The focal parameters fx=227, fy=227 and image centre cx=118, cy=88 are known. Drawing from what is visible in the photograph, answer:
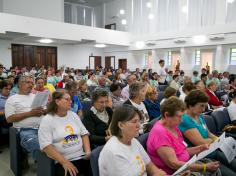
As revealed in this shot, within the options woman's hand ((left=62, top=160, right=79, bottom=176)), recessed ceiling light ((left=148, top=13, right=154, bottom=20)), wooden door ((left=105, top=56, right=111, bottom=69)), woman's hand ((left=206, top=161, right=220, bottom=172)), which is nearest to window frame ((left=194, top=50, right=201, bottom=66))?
recessed ceiling light ((left=148, top=13, right=154, bottom=20))

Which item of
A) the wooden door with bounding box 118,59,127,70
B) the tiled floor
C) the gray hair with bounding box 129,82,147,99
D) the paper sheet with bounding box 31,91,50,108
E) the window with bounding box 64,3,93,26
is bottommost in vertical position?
the tiled floor

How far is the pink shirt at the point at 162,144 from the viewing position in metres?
1.79

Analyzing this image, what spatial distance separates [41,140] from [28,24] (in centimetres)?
946

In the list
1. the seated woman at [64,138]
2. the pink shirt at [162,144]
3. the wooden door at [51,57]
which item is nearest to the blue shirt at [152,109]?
the seated woman at [64,138]

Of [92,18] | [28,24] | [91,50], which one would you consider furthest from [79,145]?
[92,18]

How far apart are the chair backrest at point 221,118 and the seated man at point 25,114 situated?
2.37 metres

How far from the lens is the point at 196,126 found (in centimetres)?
230

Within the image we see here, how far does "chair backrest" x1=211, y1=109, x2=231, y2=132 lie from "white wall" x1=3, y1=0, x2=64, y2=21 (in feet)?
40.5

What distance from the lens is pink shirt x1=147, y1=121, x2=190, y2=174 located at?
1788 mm

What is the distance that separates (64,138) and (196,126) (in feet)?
4.29

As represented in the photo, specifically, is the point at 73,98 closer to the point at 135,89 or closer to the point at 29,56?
the point at 135,89

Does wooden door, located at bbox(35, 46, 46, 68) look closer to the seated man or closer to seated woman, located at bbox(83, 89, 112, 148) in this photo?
the seated man

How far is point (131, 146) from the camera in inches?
62.7

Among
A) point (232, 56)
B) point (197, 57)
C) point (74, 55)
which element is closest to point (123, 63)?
point (74, 55)
